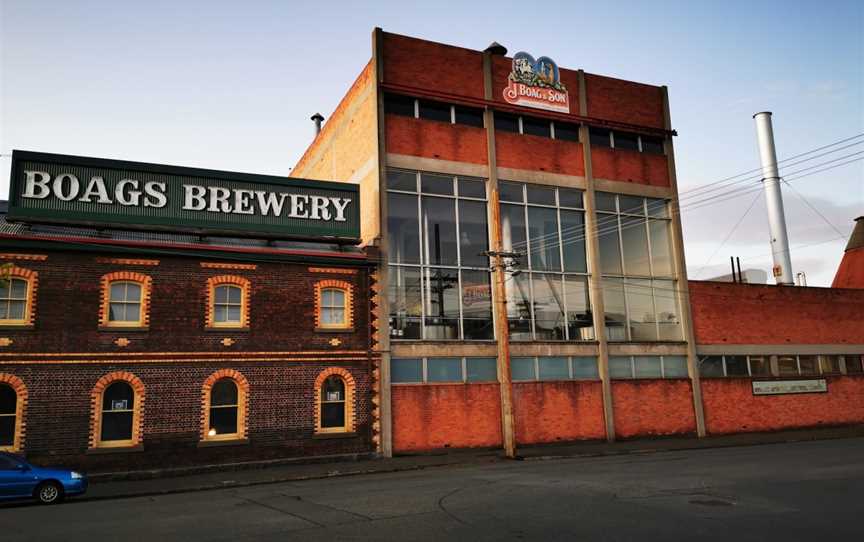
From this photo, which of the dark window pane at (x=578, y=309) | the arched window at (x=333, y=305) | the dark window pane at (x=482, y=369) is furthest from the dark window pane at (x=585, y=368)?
the arched window at (x=333, y=305)

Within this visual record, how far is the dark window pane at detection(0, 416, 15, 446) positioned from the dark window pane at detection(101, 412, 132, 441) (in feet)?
7.84

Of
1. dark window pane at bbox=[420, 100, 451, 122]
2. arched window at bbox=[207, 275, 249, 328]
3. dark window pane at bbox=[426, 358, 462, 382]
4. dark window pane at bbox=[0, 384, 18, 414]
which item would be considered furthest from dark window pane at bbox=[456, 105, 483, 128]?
dark window pane at bbox=[0, 384, 18, 414]

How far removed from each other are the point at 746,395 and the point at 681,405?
405cm

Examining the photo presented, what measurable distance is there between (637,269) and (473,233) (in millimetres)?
8683

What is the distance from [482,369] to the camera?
26.9 metres

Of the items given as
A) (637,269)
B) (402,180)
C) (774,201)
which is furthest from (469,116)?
(774,201)

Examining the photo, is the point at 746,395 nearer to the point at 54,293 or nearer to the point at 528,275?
the point at 528,275

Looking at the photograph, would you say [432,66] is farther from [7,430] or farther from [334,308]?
[7,430]

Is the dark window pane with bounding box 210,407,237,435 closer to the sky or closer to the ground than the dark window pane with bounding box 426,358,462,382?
closer to the ground

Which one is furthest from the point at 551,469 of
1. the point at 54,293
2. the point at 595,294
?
the point at 54,293

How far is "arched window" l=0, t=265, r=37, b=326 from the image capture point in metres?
20.4

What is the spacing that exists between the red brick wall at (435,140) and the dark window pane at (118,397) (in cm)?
1337

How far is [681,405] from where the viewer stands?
100ft

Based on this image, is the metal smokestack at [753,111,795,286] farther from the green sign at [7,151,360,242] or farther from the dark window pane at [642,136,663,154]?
the green sign at [7,151,360,242]
